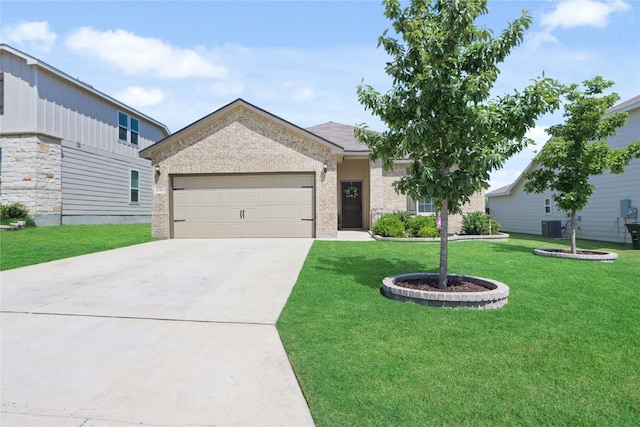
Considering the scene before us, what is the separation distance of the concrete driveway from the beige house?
695 cm

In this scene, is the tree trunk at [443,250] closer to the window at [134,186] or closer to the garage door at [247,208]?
the garage door at [247,208]

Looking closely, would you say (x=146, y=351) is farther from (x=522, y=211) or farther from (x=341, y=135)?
(x=522, y=211)

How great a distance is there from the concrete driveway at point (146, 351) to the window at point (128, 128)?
16.3 metres

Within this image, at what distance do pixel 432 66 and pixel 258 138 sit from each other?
9.46m

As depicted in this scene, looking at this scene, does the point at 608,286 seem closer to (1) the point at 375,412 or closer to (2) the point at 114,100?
(1) the point at 375,412

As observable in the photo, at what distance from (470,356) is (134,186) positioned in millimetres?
22874

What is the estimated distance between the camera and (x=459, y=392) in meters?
2.73

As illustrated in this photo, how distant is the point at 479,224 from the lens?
14180 millimetres

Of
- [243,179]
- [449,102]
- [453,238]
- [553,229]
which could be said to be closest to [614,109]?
[553,229]

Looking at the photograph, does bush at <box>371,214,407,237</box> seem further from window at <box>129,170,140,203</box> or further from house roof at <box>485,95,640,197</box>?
window at <box>129,170,140,203</box>

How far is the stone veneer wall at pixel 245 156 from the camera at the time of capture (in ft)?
44.7

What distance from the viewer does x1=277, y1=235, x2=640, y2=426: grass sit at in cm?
252

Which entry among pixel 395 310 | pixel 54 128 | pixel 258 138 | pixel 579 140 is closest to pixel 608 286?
pixel 395 310

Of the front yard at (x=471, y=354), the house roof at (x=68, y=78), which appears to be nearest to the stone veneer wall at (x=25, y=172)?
the house roof at (x=68, y=78)
